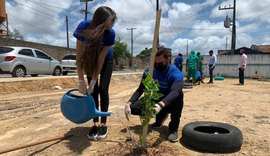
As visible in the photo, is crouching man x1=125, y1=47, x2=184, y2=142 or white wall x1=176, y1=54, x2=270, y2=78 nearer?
crouching man x1=125, y1=47, x2=184, y2=142

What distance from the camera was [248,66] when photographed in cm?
1984

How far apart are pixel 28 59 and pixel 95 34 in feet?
35.3

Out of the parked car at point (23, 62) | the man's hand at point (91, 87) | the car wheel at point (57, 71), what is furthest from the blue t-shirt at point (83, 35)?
the car wheel at point (57, 71)

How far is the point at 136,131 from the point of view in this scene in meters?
3.89

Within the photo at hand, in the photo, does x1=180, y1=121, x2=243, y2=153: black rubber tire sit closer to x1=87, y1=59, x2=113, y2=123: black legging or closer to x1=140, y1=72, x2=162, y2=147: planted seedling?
x1=140, y1=72, x2=162, y2=147: planted seedling

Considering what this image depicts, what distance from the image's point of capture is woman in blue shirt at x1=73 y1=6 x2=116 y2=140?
314 centimetres

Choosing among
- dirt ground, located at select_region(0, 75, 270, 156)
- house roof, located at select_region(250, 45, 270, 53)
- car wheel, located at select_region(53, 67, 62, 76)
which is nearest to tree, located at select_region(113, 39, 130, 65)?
house roof, located at select_region(250, 45, 270, 53)

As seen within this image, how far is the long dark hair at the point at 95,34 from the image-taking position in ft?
10.3

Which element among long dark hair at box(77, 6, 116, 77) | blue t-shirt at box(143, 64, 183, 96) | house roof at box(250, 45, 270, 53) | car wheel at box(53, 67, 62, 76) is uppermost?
house roof at box(250, 45, 270, 53)

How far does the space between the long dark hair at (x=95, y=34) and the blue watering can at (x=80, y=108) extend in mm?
441

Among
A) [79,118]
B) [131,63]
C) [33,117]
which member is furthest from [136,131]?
[131,63]

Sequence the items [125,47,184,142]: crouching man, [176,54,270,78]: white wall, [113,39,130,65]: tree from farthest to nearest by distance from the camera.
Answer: [113,39,130,65]: tree < [176,54,270,78]: white wall < [125,47,184,142]: crouching man

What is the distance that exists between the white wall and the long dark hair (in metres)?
18.4

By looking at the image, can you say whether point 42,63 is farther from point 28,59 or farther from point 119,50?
point 119,50
